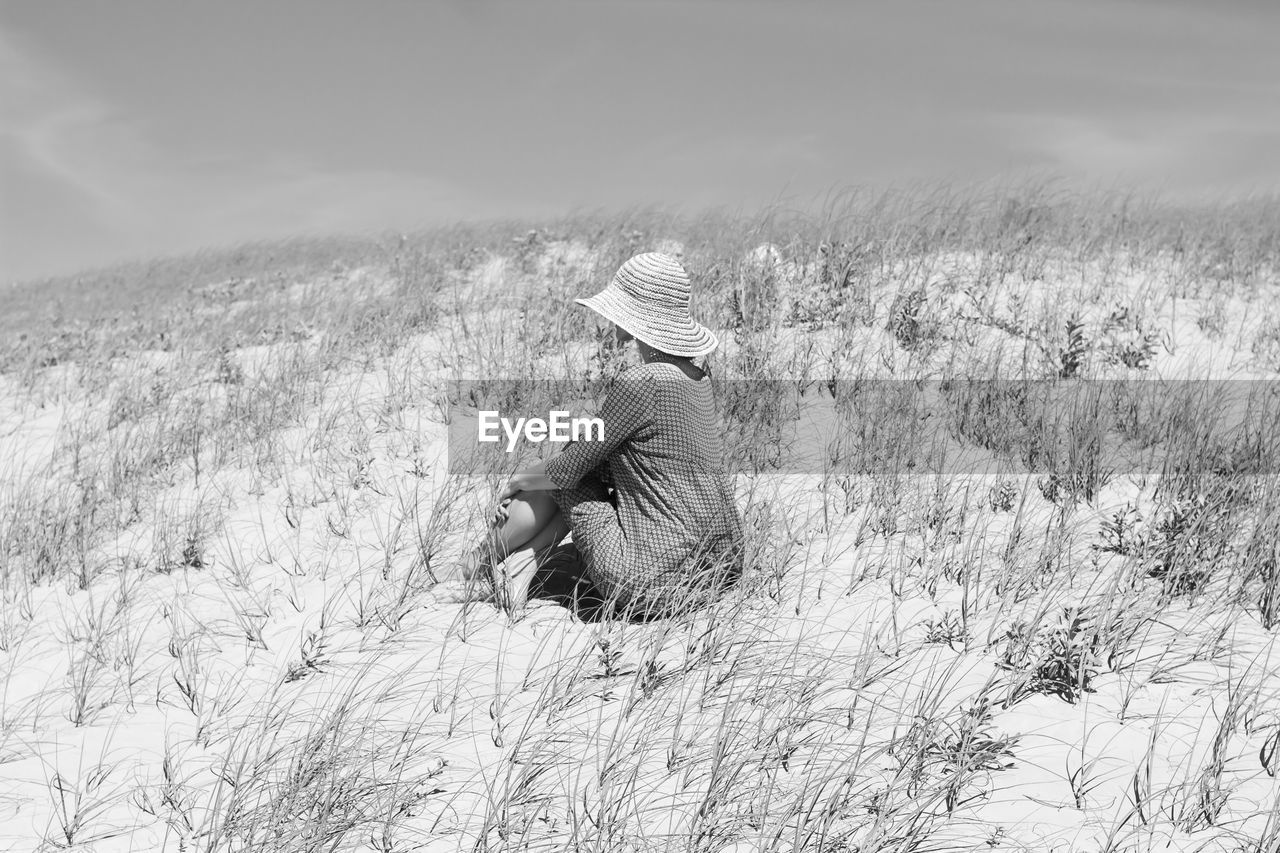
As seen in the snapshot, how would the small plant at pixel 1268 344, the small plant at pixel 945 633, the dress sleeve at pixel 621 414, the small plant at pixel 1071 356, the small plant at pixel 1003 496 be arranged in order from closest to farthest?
the small plant at pixel 945 633, the dress sleeve at pixel 621 414, the small plant at pixel 1003 496, the small plant at pixel 1071 356, the small plant at pixel 1268 344

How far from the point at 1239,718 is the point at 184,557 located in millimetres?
5276

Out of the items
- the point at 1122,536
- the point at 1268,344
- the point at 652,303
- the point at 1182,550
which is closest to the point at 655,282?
the point at 652,303

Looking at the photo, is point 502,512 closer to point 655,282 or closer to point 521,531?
point 521,531

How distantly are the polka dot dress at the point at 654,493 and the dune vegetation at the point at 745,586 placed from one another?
0.24 metres

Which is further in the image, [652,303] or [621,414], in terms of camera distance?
[652,303]

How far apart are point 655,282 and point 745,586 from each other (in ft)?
4.85

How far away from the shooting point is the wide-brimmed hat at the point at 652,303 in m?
4.25

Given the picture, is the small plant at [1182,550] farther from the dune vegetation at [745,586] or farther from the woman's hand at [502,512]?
the woman's hand at [502,512]

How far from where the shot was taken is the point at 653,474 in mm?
4242

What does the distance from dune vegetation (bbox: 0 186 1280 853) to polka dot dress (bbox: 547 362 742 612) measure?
244mm

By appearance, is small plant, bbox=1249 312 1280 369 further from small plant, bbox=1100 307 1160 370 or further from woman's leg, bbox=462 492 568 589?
woman's leg, bbox=462 492 568 589

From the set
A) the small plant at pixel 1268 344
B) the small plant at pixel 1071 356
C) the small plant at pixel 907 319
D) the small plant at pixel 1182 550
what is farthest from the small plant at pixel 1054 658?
the small plant at pixel 1268 344

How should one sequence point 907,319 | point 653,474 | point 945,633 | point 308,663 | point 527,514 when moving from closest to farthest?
1. point 945,633
2. point 308,663
3. point 653,474
4. point 527,514
5. point 907,319

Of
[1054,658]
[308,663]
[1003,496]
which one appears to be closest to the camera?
[1054,658]
